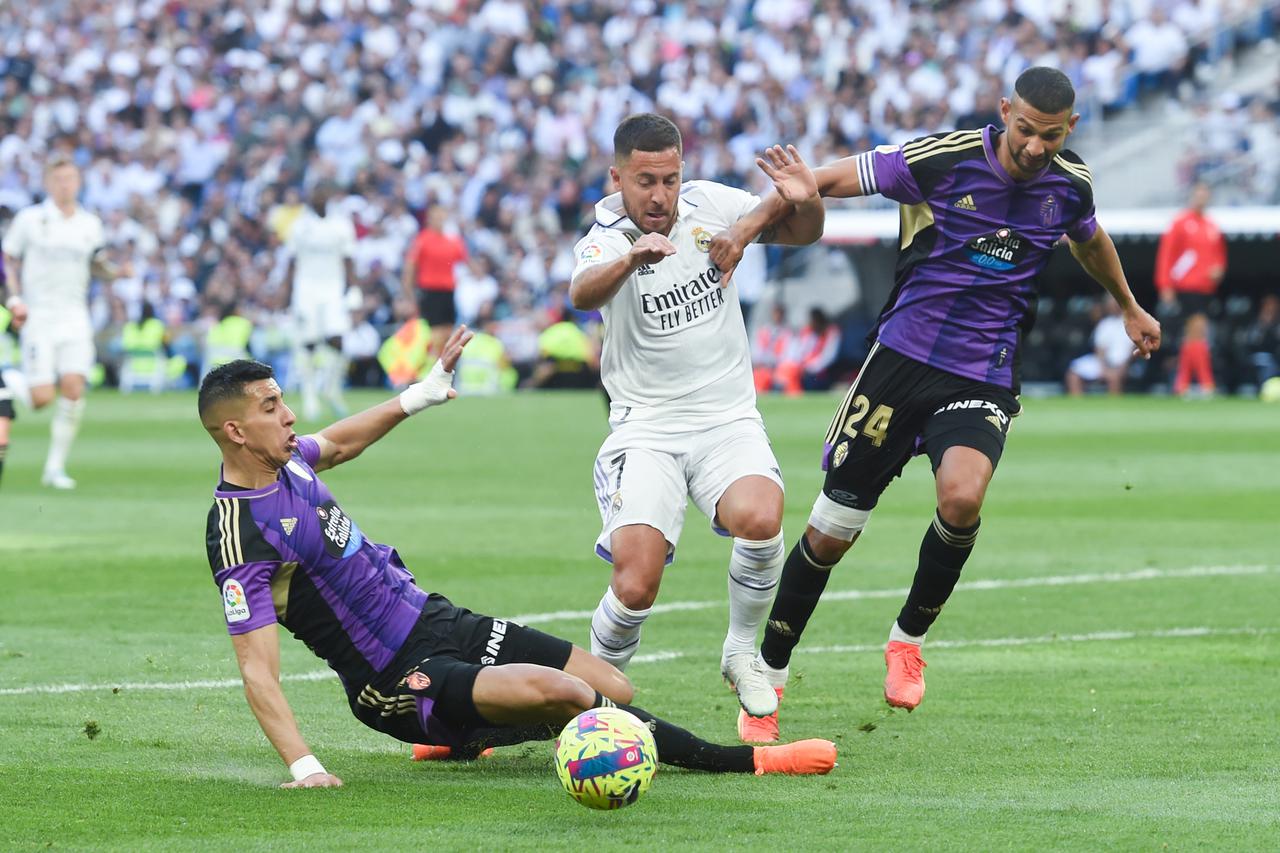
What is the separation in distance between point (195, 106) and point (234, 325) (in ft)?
26.5

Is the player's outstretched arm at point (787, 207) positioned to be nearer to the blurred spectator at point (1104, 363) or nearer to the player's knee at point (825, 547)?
the player's knee at point (825, 547)

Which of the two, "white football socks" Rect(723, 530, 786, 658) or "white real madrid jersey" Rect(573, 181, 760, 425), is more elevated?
"white real madrid jersey" Rect(573, 181, 760, 425)

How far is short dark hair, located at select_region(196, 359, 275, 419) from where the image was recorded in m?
6.15

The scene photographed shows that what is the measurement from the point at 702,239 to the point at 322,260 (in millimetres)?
16689

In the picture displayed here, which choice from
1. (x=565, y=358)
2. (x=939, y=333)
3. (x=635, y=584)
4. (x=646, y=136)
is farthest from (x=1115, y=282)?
(x=565, y=358)

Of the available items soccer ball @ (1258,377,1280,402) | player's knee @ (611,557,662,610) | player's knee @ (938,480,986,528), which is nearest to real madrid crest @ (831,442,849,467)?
player's knee @ (938,480,986,528)

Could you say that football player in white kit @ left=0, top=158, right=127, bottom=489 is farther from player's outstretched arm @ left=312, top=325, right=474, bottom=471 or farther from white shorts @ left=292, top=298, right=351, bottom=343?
player's outstretched arm @ left=312, top=325, right=474, bottom=471

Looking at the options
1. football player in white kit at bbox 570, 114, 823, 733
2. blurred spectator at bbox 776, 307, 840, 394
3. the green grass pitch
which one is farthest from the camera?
blurred spectator at bbox 776, 307, 840, 394

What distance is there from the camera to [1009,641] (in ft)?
29.5

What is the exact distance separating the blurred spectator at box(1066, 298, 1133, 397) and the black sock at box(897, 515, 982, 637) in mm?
21325

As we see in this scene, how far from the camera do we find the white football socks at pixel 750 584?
23.2 ft

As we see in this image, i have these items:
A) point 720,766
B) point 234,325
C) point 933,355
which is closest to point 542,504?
point 933,355

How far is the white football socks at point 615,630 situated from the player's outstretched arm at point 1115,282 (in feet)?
7.82

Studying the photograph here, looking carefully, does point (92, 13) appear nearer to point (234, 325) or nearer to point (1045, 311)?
point (234, 325)
